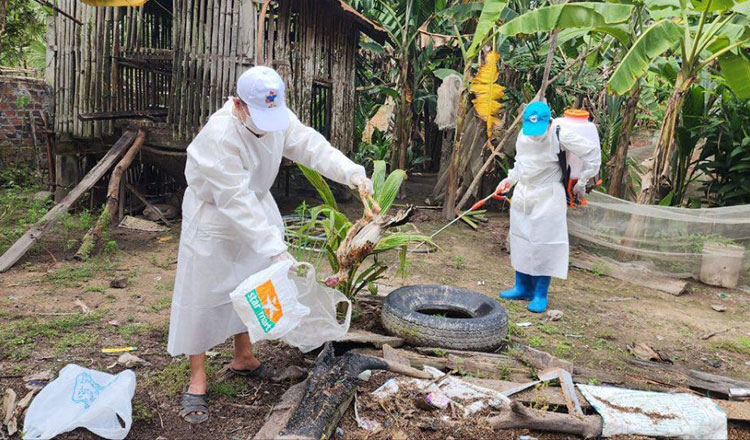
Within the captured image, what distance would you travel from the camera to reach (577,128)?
14.6 ft

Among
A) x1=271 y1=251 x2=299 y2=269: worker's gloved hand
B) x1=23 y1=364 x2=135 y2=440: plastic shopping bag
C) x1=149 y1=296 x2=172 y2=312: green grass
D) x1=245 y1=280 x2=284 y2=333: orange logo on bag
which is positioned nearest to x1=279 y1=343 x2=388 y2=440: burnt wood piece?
x1=245 y1=280 x2=284 y2=333: orange logo on bag

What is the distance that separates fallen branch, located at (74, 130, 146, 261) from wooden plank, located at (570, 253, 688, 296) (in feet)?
17.7

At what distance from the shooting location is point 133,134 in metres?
7.02

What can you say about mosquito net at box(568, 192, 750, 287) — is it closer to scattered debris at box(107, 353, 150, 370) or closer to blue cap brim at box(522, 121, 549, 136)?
blue cap brim at box(522, 121, 549, 136)

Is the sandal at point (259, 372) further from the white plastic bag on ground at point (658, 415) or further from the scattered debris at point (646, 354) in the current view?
the scattered debris at point (646, 354)

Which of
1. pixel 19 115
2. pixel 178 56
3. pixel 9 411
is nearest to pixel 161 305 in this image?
pixel 9 411

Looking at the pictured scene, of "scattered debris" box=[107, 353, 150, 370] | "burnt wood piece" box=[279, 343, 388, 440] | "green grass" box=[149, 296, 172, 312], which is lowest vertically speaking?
"green grass" box=[149, 296, 172, 312]

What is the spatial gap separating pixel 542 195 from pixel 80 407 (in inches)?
146

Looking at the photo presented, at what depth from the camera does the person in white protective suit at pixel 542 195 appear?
450 centimetres

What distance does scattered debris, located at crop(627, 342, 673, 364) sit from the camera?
13.0 feet

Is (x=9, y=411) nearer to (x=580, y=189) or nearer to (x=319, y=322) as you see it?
(x=319, y=322)

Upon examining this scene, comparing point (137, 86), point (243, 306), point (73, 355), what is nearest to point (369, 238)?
point (243, 306)

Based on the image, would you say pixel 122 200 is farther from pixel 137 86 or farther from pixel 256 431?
pixel 256 431

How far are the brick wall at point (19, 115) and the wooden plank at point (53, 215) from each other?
2795 millimetres
